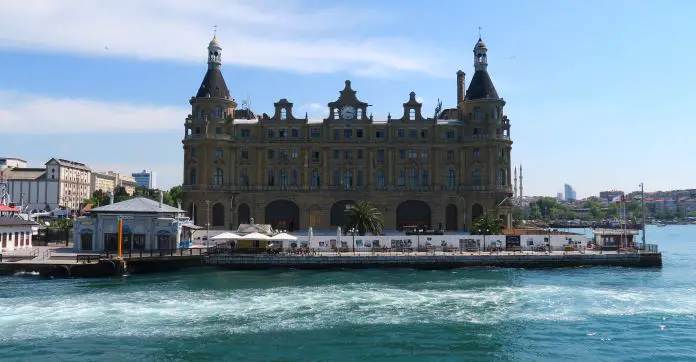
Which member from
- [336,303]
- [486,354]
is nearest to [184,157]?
[336,303]

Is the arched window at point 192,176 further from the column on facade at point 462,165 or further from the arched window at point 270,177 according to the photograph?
the column on facade at point 462,165

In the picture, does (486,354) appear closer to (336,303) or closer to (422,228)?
(336,303)

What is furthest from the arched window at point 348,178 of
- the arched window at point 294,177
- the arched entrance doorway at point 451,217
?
the arched entrance doorway at point 451,217

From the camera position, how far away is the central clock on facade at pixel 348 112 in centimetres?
10494

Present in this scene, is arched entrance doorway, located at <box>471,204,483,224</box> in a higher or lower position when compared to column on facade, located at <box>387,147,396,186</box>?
lower

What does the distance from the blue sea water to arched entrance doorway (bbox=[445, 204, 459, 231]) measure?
3860 centimetres

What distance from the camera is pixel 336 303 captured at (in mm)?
49781

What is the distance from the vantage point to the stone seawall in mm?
73438

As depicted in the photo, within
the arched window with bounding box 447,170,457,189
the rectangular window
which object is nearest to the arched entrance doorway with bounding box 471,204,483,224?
the arched window with bounding box 447,170,457,189

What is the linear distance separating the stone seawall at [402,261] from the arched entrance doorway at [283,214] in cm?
2986

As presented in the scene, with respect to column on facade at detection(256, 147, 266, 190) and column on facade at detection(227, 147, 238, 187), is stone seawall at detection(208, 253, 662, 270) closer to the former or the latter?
column on facade at detection(227, 147, 238, 187)

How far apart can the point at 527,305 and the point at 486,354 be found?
14822mm

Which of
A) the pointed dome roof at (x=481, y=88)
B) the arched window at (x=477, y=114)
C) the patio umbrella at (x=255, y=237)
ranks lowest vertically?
the patio umbrella at (x=255, y=237)

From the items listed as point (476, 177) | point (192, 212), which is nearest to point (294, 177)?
point (192, 212)
